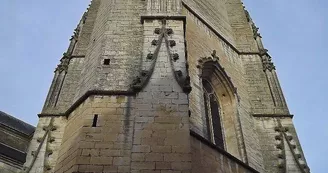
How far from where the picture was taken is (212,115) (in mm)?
9578

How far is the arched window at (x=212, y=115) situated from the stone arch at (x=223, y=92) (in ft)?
0.22

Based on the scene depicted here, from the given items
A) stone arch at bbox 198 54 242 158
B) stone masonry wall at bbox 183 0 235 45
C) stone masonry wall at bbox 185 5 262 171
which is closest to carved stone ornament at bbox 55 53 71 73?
stone masonry wall at bbox 185 5 262 171

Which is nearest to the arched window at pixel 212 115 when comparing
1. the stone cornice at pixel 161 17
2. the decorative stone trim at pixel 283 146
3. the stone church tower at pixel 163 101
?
the stone church tower at pixel 163 101

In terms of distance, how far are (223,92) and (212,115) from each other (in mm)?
827

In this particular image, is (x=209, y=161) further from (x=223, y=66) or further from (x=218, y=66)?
(x=223, y=66)

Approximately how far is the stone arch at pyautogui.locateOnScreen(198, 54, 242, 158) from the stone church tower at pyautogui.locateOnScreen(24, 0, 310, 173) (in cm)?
2

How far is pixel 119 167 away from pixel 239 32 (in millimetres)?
7791

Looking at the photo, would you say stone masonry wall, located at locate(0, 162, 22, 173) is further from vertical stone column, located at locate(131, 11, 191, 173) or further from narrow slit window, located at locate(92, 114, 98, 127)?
vertical stone column, located at locate(131, 11, 191, 173)

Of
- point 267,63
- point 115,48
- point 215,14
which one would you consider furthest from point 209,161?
point 215,14

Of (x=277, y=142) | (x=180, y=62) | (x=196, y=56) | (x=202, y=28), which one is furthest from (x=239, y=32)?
(x=180, y=62)

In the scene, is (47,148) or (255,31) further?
(255,31)

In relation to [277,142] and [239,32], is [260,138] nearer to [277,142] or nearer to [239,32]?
[277,142]

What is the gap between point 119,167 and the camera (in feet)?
20.9

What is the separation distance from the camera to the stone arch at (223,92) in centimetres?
943
